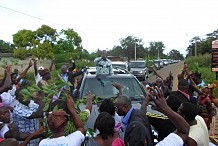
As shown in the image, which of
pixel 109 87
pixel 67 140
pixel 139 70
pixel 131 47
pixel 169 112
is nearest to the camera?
pixel 169 112

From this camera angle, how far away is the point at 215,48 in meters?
13.8

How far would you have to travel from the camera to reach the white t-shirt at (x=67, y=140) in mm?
2826

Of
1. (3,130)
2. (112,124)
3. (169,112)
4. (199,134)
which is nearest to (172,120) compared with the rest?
(169,112)

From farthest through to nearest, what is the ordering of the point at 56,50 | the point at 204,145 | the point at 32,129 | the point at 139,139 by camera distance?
the point at 56,50
the point at 32,129
the point at 204,145
the point at 139,139

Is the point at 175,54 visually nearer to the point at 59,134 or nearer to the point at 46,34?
the point at 46,34

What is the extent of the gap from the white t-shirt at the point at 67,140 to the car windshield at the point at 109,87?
3052 millimetres

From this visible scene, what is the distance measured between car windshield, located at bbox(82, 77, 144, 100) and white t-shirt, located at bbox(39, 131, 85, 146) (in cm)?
305

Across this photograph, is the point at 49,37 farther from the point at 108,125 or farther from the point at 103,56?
the point at 108,125

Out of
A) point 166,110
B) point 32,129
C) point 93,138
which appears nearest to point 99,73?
point 32,129

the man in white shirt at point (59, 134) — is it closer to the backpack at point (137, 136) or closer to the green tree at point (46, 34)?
the backpack at point (137, 136)

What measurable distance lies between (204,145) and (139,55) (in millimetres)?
68697

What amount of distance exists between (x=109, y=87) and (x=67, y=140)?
343 centimetres

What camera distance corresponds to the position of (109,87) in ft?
20.5

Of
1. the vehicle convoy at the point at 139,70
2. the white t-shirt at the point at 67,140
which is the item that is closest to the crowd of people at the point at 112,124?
the white t-shirt at the point at 67,140
